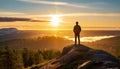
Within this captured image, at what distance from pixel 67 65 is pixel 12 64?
189ft

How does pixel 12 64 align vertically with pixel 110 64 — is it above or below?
below

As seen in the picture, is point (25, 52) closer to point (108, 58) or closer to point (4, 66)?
point (4, 66)

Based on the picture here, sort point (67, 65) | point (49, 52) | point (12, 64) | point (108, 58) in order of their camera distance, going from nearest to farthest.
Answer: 1. point (108, 58)
2. point (67, 65)
3. point (12, 64)
4. point (49, 52)

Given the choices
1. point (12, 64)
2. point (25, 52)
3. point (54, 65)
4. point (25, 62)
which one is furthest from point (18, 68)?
point (54, 65)

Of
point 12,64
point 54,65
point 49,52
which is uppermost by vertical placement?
point 54,65

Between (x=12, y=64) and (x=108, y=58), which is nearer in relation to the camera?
(x=108, y=58)

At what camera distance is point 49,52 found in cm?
15525

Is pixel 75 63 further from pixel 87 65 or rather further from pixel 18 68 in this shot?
pixel 18 68

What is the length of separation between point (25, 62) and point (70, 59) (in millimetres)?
93443

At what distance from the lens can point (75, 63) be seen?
36.7 m

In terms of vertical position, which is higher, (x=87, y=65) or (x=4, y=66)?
(x=87, y=65)

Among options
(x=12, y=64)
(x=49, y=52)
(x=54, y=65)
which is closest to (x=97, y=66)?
(x=54, y=65)

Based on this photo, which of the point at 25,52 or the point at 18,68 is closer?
the point at 18,68

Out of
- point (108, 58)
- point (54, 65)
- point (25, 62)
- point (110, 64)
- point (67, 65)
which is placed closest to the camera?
point (110, 64)
